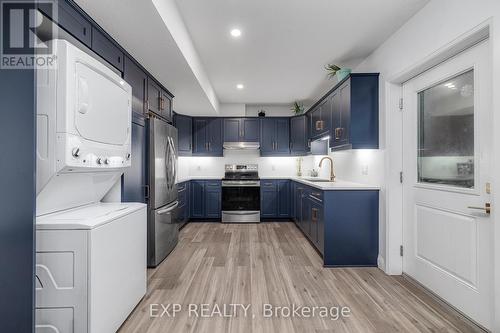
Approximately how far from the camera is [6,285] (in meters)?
1.25

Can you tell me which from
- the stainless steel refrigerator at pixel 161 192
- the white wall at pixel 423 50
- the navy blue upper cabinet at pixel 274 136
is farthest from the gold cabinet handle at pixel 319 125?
the stainless steel refrigerator at pixel 161 192

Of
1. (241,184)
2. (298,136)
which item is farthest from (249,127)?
(241,184)

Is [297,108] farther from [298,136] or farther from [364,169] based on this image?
[364,169]

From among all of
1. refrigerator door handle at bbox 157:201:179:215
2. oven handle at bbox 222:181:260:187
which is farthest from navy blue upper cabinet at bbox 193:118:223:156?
refrigerator door handle at bbox 157:201:179:215

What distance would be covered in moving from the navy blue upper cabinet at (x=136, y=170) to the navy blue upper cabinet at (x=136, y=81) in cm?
13

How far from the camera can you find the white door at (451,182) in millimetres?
1775

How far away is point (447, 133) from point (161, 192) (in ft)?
9.92

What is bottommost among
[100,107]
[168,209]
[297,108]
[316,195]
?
[168,209]

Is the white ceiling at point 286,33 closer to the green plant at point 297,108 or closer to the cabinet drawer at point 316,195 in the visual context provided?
the green plant at point 297,108

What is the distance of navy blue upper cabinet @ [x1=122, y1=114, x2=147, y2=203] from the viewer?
8.20ft

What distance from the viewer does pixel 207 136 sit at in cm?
561

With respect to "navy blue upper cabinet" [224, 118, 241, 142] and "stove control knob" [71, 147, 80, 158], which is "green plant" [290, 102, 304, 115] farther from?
"stove control knob" [71, 147, 80, 158]

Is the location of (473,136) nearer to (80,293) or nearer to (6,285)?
(80,293)

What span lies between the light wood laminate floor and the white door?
256mm
